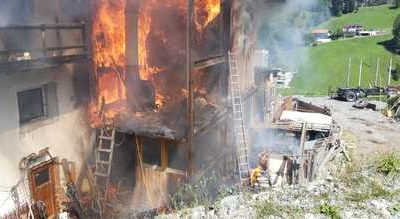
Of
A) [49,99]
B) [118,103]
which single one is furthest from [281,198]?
[118,103]

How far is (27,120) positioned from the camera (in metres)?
11.4

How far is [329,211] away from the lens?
7137mm

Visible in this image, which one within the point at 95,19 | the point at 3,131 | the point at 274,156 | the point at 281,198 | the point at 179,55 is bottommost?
the point at 274,156

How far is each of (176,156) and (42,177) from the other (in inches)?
183

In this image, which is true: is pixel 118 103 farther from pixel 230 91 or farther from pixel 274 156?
pixel 274 156

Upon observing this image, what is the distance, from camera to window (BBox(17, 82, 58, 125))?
1124 cm

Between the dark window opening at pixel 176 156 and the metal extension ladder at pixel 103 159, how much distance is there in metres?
2.11

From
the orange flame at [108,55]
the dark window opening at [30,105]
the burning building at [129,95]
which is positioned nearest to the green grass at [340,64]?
the burning building at [129,95]

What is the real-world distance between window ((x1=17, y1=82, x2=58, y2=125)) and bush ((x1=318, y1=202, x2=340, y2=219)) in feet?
28.0

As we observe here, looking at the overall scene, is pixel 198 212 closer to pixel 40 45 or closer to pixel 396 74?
pixel 40 45

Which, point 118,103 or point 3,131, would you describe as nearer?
point 3,131

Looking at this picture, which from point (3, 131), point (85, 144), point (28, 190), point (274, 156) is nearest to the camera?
point (3, 131)

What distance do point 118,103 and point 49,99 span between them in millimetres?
3617

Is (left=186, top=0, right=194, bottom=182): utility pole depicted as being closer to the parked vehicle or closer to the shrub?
the shrub
